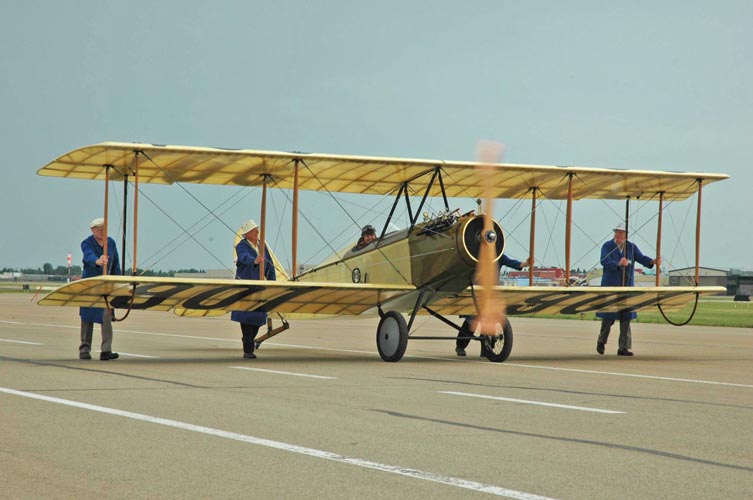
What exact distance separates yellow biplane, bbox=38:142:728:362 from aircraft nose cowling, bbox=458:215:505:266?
0.02 metres

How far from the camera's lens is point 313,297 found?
48.2ft

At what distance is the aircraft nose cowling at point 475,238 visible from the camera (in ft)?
45.8

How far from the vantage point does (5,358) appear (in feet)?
43.4

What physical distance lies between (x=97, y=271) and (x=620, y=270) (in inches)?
342

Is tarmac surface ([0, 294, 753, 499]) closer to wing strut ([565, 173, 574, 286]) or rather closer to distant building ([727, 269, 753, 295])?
wing strut ([565, 173, 574, 286])

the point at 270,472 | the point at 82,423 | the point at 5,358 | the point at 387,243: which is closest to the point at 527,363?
the point at 387,243

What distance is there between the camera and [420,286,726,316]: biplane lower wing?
1538 cm

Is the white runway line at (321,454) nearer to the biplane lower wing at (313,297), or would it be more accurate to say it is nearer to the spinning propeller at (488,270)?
the biplane lower wing at (313,297)

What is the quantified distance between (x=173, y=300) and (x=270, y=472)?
9.29 meters

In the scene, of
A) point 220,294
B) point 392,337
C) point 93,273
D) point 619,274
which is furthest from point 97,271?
point 619,274

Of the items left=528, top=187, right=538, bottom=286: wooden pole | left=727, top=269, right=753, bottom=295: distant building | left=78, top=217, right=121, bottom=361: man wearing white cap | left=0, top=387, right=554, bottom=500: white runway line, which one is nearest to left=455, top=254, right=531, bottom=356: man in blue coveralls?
left=528, top=187, right=538, bottom=286: wooden pole

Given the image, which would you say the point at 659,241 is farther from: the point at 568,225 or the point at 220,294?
the point at 220,294

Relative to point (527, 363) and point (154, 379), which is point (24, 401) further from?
point (527, 363)

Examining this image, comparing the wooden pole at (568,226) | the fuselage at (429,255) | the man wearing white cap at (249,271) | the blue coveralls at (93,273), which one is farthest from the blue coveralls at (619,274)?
the blue coveralls at (93,273)
